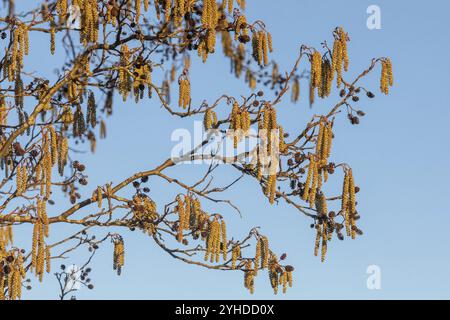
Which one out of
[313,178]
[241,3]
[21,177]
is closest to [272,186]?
[313,178]

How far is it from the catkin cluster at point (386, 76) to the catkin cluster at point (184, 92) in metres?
2.51

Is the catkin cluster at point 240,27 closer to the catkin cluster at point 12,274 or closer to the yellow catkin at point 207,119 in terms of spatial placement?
the yellow catkin at point 207,119

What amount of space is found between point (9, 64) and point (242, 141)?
3.27m

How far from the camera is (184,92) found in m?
11.2

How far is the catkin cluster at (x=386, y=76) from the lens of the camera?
10891 mm

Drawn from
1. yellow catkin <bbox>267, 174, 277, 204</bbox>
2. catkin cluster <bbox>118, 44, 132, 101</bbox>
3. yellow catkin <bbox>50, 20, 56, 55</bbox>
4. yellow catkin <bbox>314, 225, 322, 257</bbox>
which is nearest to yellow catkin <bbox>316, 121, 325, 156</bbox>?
yellow catkin <bbox>267, 174, 277, 204</bbox>

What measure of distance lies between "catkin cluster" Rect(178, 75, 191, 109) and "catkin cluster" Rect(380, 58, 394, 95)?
2506 mm

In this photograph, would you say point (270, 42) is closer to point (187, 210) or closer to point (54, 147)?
point (187, 210)

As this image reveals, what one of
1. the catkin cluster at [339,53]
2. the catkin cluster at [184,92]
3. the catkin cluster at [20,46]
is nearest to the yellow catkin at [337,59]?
the catkin cluster at [339,53]

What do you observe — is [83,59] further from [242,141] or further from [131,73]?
[242,141]

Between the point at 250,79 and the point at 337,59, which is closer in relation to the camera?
the point at 337,59

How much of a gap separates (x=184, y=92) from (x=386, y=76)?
2.63 m

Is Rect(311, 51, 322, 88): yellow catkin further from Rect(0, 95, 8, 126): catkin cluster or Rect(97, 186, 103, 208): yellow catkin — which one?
Rect(0, 95, 8, 126): catkin cluster
